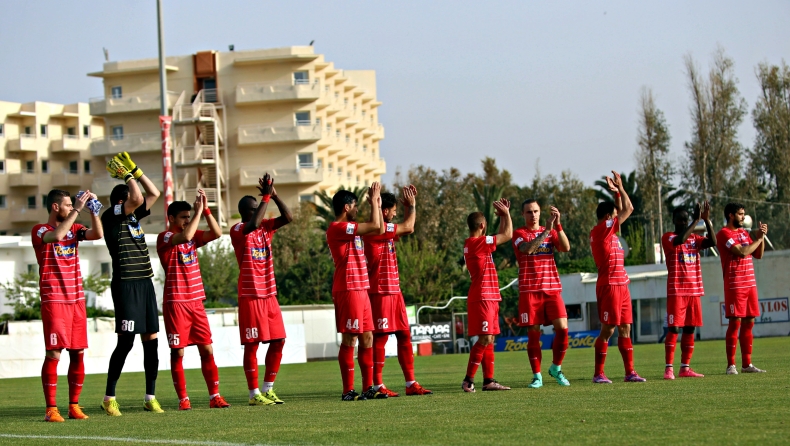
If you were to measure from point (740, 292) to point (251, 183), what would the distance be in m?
75.5

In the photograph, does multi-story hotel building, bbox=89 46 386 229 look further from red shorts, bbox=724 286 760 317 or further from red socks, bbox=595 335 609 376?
red socks, bbox=595 335 609 376

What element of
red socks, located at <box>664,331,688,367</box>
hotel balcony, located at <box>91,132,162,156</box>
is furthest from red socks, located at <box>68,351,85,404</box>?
hotel balcony, located at <box>91,132,162,156</box>

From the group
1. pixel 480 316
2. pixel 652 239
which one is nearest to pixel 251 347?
pixel 480 316

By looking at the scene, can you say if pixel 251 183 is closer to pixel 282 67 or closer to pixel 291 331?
pixel 282 67

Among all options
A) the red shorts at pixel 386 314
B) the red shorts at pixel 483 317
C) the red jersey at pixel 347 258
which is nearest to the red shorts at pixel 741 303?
the red shorts at pixel 483 317

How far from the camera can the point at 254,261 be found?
37.4ft

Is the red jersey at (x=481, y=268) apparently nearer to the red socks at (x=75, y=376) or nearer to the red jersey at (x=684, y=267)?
the red jersey at (x=684, y=267)

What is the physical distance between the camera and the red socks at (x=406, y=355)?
11.8 meters

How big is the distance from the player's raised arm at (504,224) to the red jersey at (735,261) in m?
3.45

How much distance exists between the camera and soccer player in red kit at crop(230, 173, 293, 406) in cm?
1121

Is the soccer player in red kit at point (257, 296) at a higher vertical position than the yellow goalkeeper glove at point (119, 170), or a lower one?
Result: lower

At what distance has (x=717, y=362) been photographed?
16.8 meters

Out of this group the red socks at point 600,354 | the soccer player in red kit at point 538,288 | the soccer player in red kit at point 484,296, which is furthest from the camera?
the red socks at point 600,354

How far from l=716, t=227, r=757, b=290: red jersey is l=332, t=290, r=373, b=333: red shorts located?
5.33 meters
